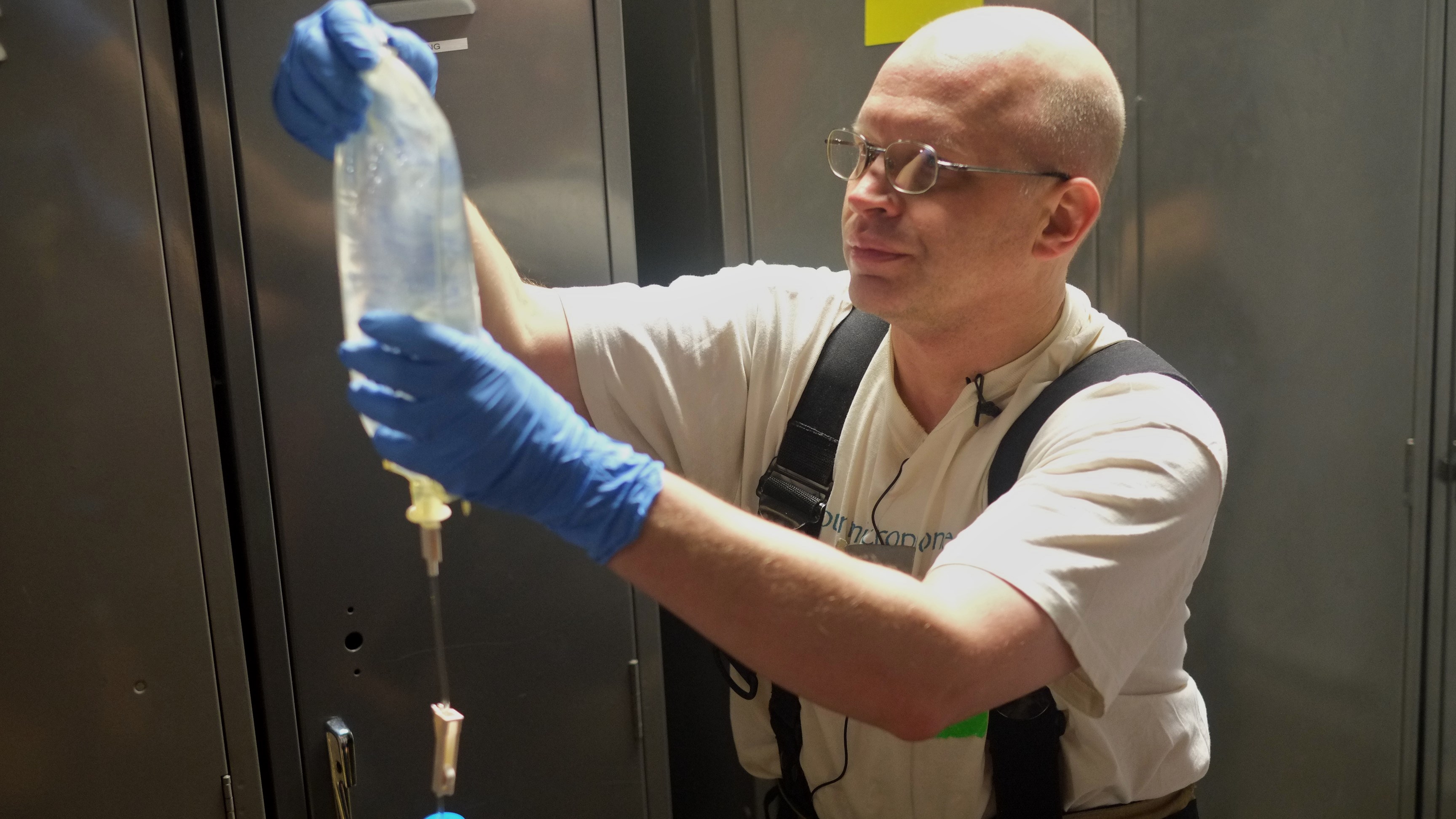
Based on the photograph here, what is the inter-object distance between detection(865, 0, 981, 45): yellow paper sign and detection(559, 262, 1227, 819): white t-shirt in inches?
18.1

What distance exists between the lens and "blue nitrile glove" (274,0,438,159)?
940mm

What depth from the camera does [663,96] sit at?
1.94 meters

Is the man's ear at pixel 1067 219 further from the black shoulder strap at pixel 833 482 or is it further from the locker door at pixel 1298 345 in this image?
the locker door at pixel 1298 345

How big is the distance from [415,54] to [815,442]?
2.06 ft

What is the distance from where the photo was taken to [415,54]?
1.09m

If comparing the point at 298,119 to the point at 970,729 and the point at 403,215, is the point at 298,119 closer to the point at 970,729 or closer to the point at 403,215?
the point at 403,215

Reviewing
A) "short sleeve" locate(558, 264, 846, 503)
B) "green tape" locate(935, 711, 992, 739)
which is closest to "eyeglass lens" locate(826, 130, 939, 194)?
"short sleeve" locate(558, 264, 846, 503)

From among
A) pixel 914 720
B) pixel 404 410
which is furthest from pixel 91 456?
pixel 914 720

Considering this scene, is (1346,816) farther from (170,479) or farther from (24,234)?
(24,234)

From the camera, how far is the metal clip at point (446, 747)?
978 mm

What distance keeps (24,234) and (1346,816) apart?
7.50 feet

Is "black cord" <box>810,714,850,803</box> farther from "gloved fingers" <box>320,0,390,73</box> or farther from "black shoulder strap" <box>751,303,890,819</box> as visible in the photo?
"gloved fingers" <box>320,0,390,73</box>

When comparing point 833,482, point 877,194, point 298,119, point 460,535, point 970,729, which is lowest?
point 970,729

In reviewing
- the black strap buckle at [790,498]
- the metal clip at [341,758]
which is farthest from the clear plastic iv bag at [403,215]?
the metal clip at [341,758]
